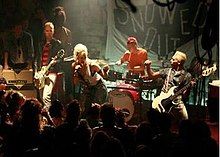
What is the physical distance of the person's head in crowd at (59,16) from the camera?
1202 centimetres

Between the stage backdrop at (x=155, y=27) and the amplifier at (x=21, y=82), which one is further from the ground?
the stage backdrop at (x=155, y=27)

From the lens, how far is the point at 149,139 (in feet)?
13.0

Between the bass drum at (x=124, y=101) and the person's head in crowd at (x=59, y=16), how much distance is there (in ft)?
11.4

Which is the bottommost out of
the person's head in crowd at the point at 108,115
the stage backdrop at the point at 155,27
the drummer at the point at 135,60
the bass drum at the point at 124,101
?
the bass drum at the point at 124,101

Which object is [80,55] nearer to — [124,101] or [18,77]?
[124,101]

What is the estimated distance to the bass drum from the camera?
927cm

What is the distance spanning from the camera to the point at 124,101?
930 cm

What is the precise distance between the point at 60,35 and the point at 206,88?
417 centimetres

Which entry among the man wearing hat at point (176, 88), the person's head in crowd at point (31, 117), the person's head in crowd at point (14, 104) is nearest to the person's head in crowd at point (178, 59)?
the man wearing hat at point (176, 88)

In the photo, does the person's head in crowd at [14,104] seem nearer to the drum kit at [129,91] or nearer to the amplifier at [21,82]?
the drum kit at [129,91]

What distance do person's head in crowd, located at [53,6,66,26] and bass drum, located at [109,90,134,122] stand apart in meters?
3.48

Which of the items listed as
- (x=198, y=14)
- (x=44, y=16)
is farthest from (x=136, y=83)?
(x=44, y=16)

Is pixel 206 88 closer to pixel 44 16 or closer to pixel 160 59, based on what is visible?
pixel 160 59

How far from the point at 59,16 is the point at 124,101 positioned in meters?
3.99
